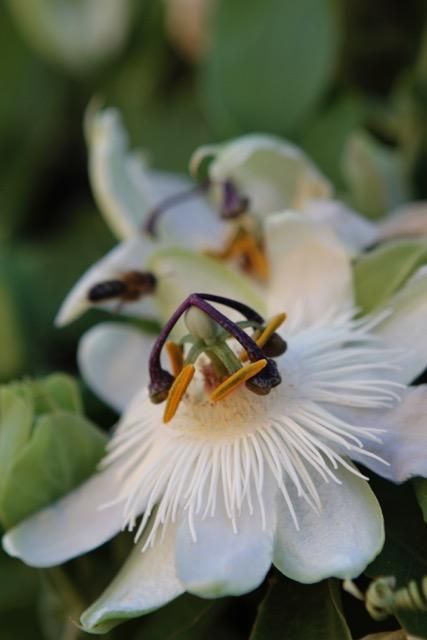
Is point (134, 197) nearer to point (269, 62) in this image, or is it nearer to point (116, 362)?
point (116, 362)

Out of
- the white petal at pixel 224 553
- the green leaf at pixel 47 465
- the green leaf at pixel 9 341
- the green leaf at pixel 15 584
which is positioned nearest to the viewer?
the white petal at pixel 224 553

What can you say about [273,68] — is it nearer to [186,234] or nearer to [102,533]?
[186,234]

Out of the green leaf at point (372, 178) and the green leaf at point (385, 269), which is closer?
the green leaf at point (385, 269)

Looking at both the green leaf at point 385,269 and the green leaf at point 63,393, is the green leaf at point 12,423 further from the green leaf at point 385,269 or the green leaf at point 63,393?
the green leaf at point 385,269

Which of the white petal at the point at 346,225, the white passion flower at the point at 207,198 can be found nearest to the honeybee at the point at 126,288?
the white passion flower at the point at 207,198

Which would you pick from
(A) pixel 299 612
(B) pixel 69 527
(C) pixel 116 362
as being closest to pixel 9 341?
(C) pixel 116 362

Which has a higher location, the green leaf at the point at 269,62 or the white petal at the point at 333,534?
the green leaf at the point at 269,62

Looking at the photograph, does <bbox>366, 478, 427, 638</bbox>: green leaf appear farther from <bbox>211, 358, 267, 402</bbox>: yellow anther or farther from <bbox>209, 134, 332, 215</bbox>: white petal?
<bbox>209, 134, 332, 215</bbox>: white petal
